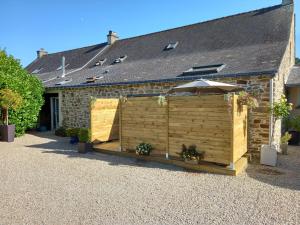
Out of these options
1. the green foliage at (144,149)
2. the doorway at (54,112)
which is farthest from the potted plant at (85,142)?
the doorway at (54,112)

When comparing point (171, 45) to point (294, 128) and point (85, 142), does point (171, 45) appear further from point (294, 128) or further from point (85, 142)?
point (85, 142)

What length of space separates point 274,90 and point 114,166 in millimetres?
5248

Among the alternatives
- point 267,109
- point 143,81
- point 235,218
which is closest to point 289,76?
point 267,109

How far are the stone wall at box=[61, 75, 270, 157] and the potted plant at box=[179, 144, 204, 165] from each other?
7.32 ft

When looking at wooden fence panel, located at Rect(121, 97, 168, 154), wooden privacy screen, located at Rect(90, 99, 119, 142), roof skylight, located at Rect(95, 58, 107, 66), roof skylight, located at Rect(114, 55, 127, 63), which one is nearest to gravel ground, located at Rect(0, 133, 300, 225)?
wooden fence panel, located at Rect(121, 97, 168, 154)

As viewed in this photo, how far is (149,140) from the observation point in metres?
7.31

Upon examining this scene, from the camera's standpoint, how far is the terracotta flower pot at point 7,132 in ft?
33.4

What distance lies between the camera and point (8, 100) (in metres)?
10.0

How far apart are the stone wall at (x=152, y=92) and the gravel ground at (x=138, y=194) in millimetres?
1088

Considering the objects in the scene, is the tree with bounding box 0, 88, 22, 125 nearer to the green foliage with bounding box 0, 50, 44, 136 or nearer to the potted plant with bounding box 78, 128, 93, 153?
the green foliage with bounding box 0, 50, 44, 136

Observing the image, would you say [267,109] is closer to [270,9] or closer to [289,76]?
[289,76]

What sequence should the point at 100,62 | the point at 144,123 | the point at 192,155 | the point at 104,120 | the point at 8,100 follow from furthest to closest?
the point at 100,62 < the point at 8,100 < the point at 104,120 < the point at 144,123 < the point at 192,155

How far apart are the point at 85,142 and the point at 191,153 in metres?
3.86

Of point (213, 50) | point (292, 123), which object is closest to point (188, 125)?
point (292, 123)
